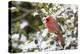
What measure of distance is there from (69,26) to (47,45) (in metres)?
0.42

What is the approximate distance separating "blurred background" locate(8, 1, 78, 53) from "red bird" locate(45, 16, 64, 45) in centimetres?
5

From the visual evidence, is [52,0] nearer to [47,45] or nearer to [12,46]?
[47,45]

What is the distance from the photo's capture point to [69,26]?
210 cm

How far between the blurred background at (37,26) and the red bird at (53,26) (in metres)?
0.05

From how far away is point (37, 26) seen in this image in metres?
1.95

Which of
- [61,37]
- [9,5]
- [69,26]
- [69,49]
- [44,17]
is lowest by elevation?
[69,49]

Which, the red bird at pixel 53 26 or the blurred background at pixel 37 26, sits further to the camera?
the red bird at pixel 53 26

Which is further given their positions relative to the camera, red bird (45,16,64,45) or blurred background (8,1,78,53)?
red bird (45,16,64,45)

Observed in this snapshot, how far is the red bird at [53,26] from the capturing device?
1.99 metres

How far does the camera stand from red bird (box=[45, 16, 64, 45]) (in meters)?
1.99

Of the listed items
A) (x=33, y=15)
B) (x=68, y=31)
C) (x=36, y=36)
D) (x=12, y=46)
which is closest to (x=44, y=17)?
(x=33, y=15)

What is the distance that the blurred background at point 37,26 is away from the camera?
185 cm

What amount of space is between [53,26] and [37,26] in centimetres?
23

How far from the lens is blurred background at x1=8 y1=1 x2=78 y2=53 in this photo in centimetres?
185
